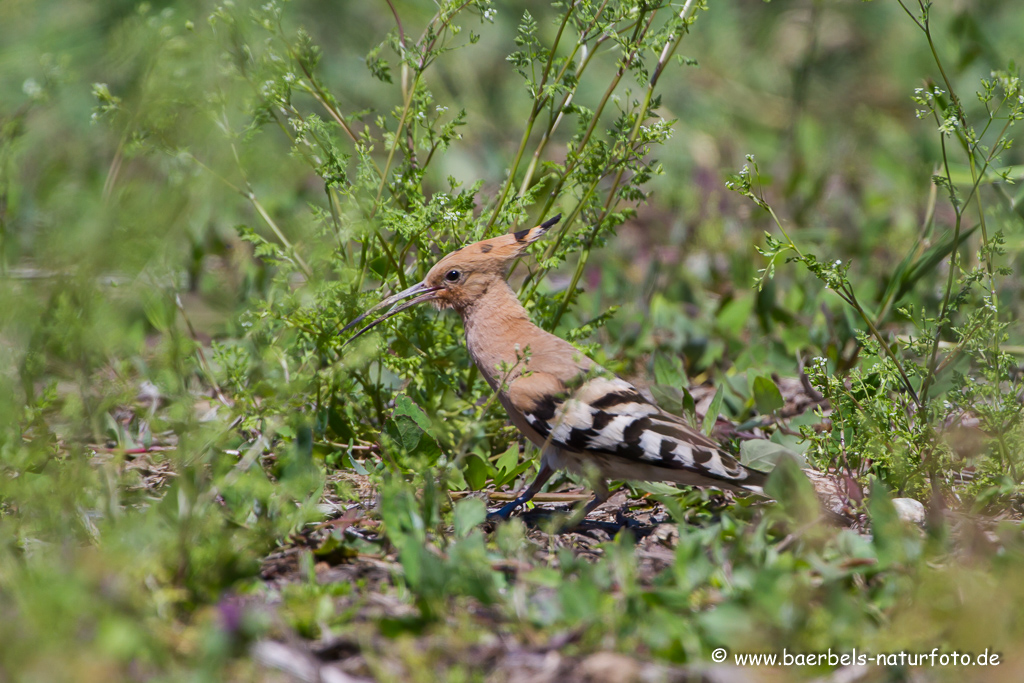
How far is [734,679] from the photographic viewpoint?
61.9 inches

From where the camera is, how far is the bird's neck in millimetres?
2820

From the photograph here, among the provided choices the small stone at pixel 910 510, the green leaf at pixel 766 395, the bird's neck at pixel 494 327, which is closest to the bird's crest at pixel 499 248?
the bird's neck at pixel 494 327

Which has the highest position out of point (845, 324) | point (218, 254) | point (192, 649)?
point (218, 254)

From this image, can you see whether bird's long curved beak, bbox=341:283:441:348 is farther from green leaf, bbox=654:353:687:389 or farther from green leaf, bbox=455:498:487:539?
green leaf, bbox=654:353:687:389

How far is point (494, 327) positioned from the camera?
2.90 m

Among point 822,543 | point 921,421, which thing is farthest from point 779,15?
point 822,543

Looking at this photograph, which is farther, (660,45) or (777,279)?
(777,279)

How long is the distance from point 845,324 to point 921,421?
44.8 inches

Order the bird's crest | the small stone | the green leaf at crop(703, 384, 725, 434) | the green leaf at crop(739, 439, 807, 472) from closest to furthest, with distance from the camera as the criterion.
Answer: the small stone, the green leaf at crop(739, 439, 807, 472), the bird's crest, the green leaf at crop(703, 384, 725, 434)

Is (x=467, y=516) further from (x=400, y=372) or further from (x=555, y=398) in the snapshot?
(x=400, y=372)

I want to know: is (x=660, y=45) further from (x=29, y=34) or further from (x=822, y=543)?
(x=29, y=34)

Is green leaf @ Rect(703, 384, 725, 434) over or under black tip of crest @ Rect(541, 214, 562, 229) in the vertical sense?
under

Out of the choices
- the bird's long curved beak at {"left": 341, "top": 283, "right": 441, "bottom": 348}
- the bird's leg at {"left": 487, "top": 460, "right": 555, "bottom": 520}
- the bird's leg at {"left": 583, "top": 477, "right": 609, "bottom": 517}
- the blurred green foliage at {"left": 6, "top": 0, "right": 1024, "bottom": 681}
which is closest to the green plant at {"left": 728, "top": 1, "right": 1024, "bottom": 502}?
the blurred green foliage at {"left": 6, "top": 0, "right": 1024, "bottom": 681}

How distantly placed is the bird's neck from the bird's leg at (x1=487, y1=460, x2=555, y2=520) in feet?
0.99
